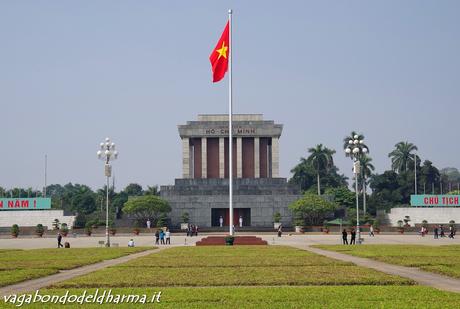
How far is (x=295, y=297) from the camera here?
1647cm

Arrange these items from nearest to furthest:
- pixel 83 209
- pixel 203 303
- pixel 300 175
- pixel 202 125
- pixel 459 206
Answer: pixel 203 303
pixel 459 206
pixel 202 125
pixel 83 209
pixel 300 175

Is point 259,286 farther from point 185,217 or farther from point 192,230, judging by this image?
point 185,217

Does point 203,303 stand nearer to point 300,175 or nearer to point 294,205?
point 294,205

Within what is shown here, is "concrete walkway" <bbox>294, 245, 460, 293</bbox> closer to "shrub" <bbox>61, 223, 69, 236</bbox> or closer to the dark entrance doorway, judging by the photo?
"shrub" <bbox>61, 223, 69, 236</bbox>

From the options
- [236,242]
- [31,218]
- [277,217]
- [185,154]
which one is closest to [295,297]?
[236,242]

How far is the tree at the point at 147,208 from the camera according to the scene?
7862 centimetres

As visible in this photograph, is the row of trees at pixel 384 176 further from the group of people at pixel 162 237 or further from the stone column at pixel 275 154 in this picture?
the group of people at pixel 162 237

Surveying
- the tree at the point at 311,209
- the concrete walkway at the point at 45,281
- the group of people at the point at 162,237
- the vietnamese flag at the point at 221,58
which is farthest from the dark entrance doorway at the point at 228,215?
the concrete walkway at the point at 45,281

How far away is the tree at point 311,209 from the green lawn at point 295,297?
6042 cm

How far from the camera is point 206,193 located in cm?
8412

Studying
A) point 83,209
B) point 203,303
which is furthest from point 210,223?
point 203,303

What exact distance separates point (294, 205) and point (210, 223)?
11738mm

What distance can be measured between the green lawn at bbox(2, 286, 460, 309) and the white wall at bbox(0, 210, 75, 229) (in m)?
70.0

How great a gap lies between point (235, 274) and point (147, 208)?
188 ft
